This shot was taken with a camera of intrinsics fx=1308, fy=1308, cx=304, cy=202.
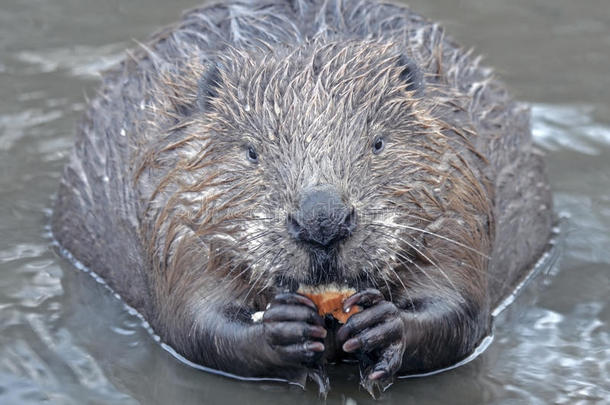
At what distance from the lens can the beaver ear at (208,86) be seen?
5098 mm

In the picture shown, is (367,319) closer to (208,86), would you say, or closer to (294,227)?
(294,227)

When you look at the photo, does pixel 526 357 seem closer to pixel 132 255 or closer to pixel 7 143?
pixel 132 255

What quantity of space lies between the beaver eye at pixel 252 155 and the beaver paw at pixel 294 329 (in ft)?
1.70

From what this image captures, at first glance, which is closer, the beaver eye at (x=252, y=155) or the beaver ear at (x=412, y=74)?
the beaver eye at (x=252, y=155)

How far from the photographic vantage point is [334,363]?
525 cm

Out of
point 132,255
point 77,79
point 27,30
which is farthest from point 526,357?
point 27,30

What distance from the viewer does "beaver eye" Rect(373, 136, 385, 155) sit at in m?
4.84

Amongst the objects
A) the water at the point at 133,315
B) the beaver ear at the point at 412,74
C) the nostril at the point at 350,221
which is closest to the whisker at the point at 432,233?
the nostril at the point at 350,221

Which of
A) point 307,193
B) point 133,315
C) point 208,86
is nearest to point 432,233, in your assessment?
point 307,193

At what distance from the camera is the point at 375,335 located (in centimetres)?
471

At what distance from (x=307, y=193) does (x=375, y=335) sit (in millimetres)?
652

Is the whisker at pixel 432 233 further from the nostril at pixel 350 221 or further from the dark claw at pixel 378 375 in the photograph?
the dark claw at pixel 378 375

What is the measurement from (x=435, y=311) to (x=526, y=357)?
0.63 metres

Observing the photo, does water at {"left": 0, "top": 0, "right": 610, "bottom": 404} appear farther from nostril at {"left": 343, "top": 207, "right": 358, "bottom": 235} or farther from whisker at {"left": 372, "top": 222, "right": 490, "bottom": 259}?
nostril at {"left": 343, "top": 207, "right": 358, "bottom": 235}
